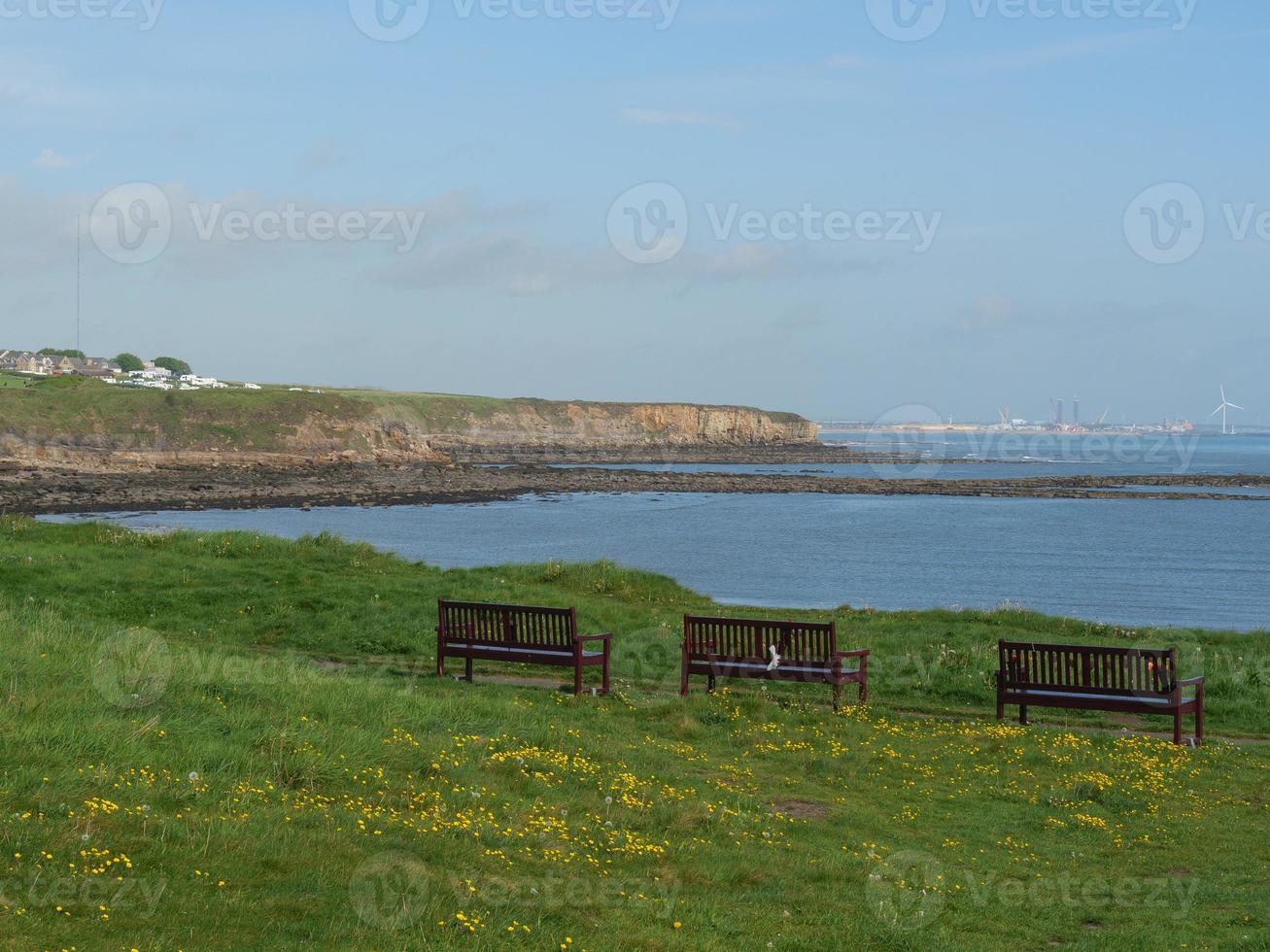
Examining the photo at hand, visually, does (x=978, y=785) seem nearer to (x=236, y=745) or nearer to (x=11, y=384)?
(x=236, y=745)

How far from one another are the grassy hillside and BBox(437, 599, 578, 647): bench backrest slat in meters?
91.1

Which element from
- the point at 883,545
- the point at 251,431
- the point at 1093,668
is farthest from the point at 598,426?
the point at 1093,668

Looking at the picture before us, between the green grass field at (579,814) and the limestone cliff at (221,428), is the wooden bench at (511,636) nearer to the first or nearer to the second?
the green grass field at (579,814)

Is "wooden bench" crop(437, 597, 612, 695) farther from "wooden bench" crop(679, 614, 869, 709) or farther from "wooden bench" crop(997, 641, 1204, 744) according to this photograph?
"wooden bench" crop(997, 641, 1204, 744)

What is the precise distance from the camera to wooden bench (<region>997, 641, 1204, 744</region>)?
12008 millimetres

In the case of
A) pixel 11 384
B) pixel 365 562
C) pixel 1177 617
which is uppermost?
pixel 11 384

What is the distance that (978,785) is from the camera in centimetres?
1009

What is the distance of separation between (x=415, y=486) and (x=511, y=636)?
8084 centimetres

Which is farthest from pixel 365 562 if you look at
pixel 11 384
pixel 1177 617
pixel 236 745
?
pixel 11 384

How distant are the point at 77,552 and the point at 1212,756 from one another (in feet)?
61.3

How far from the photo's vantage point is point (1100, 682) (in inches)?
485

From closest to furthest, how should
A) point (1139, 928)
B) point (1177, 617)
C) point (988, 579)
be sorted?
point (1139, 928) < point (1177, 617) < point (988, 579)

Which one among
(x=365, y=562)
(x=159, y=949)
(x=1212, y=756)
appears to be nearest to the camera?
(x=159, y=949)

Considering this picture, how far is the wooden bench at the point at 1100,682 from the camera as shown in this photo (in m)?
12.0
